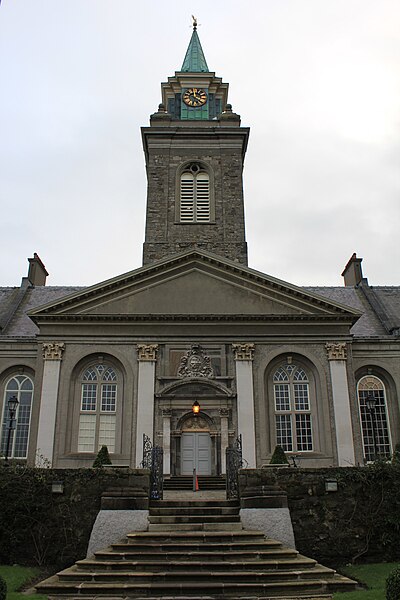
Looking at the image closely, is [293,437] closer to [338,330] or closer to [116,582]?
[338,330]

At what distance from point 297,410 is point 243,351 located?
3690 mm

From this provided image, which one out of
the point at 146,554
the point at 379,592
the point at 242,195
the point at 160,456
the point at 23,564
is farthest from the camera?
the point at 242,195

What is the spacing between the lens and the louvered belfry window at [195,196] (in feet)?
123

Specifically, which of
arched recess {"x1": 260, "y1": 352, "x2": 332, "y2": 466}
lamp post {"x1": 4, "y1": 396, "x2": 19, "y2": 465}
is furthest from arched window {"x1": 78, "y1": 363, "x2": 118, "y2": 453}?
arched recess {"x1": 260, "y1": 352, "x2": 332, "y2": 466}

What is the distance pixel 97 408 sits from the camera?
28.7m

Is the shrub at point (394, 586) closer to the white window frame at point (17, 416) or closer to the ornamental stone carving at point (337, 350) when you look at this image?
the ornamental stone carving at point (337, 350)

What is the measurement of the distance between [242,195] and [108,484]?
2389 cm

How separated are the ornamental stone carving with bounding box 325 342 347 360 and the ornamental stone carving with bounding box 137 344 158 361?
8.10m

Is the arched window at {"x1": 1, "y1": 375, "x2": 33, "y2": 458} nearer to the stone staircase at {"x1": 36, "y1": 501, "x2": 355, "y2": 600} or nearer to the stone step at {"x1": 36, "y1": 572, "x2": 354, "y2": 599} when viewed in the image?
the stone staircase at {"x1": 36, "y1": 501, "x2": 355, "y2": 600}

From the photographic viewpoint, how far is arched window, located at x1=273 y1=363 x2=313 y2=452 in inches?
1120

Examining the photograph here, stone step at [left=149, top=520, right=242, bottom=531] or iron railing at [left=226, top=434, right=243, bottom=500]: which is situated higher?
iron railing at [left=226, top=434, right=243, bottom=500]

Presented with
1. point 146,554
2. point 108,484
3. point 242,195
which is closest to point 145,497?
point 108,484

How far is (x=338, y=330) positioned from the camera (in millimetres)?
29781

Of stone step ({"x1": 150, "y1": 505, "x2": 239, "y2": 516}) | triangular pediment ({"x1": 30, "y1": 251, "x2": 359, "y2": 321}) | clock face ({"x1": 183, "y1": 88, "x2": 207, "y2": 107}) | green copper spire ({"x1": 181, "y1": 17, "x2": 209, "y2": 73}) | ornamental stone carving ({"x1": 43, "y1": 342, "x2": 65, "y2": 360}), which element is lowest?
stone step ({"x1": 150, "y1": 505, "x2": 239, "y2": 516})
